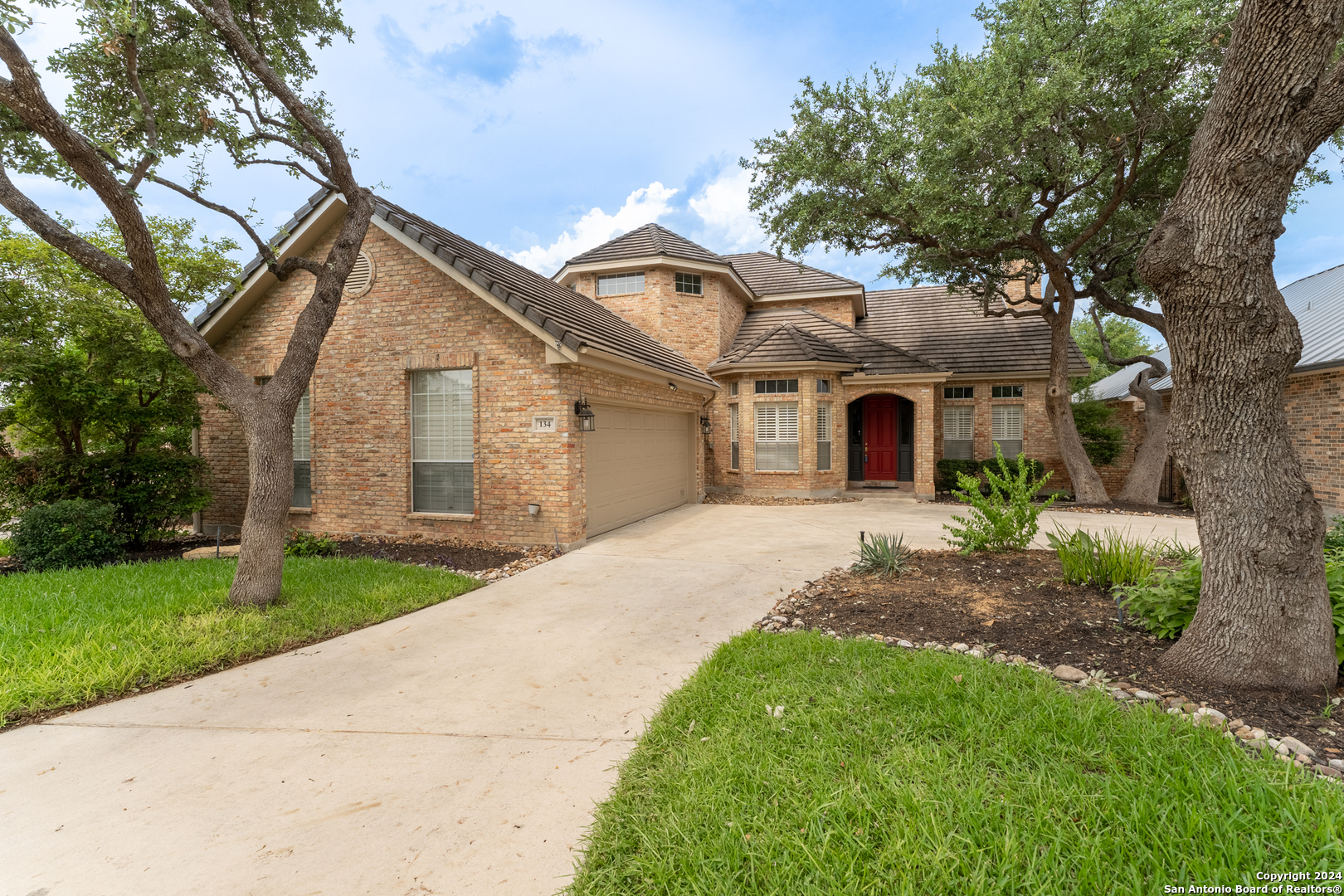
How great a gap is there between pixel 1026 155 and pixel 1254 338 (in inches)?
377

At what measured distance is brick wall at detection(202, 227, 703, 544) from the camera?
326 inches

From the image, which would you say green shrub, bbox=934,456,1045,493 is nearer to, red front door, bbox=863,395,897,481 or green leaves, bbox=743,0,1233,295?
red front door, bbox=863,395,897,481

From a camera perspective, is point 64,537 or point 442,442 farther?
point 442,442

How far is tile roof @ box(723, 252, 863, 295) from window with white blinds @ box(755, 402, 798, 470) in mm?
4945

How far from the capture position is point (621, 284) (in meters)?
16.2

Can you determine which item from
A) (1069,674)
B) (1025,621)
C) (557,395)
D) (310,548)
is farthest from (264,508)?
(1025,621)

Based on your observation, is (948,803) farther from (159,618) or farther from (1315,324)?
(1315,324)

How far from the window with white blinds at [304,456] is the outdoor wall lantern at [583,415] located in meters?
5.00

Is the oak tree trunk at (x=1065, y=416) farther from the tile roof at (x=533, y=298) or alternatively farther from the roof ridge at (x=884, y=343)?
the tile roof at (x=533, y=298)

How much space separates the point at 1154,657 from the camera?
3.67m

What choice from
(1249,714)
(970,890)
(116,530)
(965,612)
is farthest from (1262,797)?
(116,530)

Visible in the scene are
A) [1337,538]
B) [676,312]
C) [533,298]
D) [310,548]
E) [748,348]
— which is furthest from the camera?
[676,312]

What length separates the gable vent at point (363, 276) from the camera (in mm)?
9008

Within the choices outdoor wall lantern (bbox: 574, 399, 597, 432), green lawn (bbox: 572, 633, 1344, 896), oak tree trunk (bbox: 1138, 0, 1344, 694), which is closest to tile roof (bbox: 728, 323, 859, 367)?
outdoor wall lantern (bbox: 574, 399, 597, 432)
